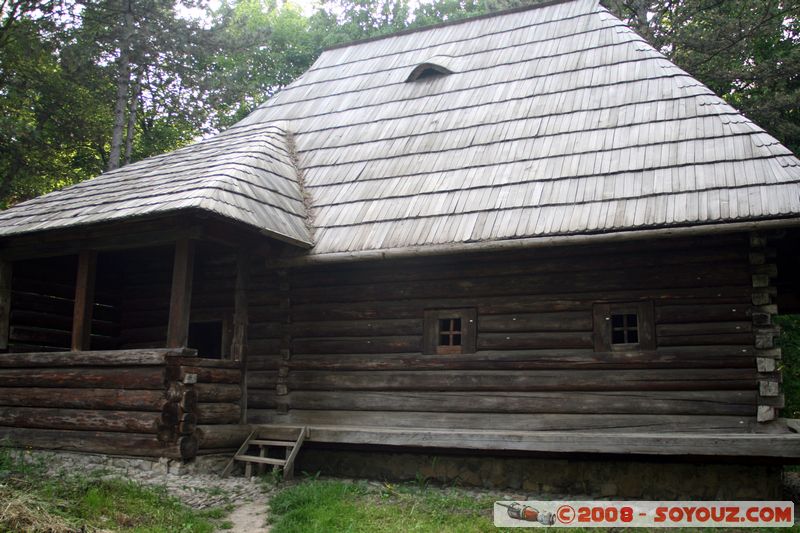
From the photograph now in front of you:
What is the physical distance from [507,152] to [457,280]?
182 centimetres

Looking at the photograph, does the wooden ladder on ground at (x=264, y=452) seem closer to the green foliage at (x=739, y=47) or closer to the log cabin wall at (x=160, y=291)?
the log cabin wall at (x=160, y=291)

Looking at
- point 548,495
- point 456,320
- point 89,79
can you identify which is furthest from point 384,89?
point 89,79

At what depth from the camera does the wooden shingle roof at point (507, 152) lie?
24.0ft

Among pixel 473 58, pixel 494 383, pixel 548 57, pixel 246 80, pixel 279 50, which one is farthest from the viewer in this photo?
pixel 279 50

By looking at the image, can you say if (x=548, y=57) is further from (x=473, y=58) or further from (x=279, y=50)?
(x=279, y=50)

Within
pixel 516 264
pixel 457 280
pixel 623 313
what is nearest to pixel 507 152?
pixel 516 264

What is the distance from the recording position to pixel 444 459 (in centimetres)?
809

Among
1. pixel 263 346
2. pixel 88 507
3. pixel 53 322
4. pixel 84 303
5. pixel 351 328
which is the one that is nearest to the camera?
pixel 88 507

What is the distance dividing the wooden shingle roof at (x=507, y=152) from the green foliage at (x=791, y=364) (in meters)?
6.50

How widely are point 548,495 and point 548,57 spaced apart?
20.6ft

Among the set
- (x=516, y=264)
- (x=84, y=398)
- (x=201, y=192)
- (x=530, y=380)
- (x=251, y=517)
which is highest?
(x=201, y=192)

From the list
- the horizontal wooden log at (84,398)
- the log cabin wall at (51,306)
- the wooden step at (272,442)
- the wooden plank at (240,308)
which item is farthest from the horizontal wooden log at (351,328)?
the log cabin wall at (51,306)

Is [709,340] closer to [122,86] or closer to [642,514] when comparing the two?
[642,514]

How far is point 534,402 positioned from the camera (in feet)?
25.4
